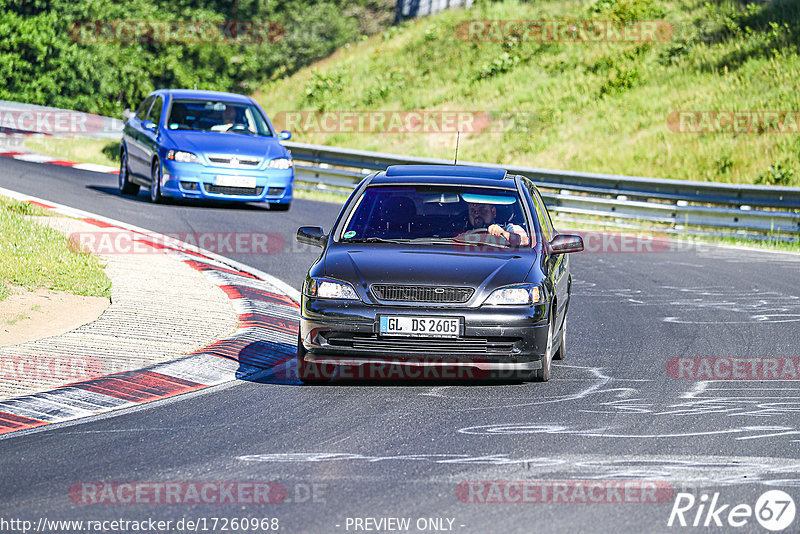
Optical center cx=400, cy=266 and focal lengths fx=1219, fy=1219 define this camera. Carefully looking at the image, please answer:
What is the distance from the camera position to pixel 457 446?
6777mm

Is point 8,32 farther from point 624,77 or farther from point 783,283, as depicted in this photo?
point 783,283

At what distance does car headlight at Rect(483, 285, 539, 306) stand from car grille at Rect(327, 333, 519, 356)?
0.87ft

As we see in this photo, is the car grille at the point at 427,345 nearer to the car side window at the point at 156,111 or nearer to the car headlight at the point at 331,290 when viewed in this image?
the car headlight at the point at 331,290

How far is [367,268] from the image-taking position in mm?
8445

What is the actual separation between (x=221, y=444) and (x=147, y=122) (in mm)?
13226

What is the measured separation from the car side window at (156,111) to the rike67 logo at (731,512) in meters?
15.2

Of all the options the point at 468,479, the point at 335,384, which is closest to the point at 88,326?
the point at 335,384

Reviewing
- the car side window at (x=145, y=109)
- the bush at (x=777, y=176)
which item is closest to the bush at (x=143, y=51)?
the bush at (x=777, y=176)

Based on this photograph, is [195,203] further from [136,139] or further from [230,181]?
[230,181]

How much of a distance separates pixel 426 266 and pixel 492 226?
98 cm

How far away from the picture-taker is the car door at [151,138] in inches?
746

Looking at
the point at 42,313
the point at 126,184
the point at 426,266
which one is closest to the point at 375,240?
the point at 426,266

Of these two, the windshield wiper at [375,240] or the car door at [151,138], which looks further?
the car door at [151,138]

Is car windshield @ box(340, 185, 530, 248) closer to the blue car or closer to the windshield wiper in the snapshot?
the windshield wiper
